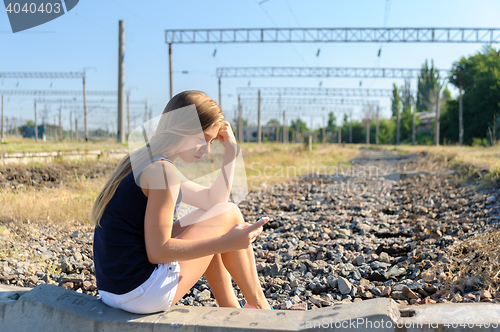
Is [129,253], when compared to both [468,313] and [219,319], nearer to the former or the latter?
[219,319]

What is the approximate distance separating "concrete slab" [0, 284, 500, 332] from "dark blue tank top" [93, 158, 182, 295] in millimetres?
179

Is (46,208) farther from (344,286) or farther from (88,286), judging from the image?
(344,286)

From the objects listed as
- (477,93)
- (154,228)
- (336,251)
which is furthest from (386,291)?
(477,93)

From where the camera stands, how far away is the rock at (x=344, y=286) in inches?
106

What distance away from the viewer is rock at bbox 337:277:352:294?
2701 mm

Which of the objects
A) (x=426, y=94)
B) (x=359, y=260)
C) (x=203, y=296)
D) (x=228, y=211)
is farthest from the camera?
(x=426, y=94)

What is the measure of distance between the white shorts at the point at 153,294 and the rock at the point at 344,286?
142 centimetres

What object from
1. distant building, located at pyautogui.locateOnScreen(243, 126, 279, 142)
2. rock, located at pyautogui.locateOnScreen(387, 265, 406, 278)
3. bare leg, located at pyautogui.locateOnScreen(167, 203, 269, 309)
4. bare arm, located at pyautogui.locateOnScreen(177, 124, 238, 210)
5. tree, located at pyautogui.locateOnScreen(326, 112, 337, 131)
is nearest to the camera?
bare leg, located at pyautogui.locateOnScreen(167, 203, 269, 309)

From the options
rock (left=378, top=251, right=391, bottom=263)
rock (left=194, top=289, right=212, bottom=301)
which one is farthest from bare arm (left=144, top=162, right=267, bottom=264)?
rock (left=378, top=251, right=391, bottom=263)

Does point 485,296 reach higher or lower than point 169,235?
lower

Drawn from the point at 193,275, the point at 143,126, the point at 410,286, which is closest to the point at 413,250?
the point at 410,286

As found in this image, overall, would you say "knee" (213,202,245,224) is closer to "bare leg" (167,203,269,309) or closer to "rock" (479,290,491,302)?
"bare leg" (167,203,269,309)

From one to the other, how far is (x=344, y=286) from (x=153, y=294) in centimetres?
155

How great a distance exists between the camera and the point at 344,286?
272 cm
